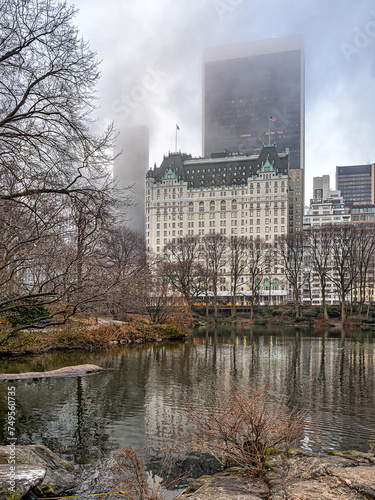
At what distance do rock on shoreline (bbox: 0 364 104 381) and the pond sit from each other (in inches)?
23.3

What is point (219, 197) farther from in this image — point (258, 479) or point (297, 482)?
point (297, 482)

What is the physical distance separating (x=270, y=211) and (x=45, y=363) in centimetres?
10012

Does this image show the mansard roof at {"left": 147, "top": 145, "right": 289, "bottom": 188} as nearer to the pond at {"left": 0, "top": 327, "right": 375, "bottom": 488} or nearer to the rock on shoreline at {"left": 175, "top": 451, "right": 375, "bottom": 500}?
the pond at {"left": 0, "top": 327, "right": 375, "bottom": 488}

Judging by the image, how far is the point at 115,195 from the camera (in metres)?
9.95

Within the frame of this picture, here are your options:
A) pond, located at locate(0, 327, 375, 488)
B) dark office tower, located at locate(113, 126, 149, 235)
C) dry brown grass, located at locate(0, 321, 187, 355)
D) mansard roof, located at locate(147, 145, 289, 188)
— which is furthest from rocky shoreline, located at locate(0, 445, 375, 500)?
mansard roof, located at locate(147, 145, 289, 188)

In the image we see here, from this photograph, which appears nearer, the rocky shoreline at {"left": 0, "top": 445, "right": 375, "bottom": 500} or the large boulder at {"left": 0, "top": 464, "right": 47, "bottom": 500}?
the large boulder at {"left": 0, "top": 464, "right": 47, "bottom": 500}

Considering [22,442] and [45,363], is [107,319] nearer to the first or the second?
[45,363]

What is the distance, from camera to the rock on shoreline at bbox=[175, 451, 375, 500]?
7.06m

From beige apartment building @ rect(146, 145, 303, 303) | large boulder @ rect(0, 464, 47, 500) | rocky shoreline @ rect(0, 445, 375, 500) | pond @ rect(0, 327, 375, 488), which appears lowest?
pond @ rect(0, 327, 375, 488)

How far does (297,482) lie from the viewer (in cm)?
753

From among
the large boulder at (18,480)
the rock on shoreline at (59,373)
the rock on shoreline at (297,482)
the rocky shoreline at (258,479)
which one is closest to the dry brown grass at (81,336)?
the rock on shoreline at (59,373)

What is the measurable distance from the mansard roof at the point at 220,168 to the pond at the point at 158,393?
96.1 metres

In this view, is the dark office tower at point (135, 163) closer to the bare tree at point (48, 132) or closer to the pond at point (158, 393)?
the pond at point (158, 393)

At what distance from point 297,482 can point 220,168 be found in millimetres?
120676
